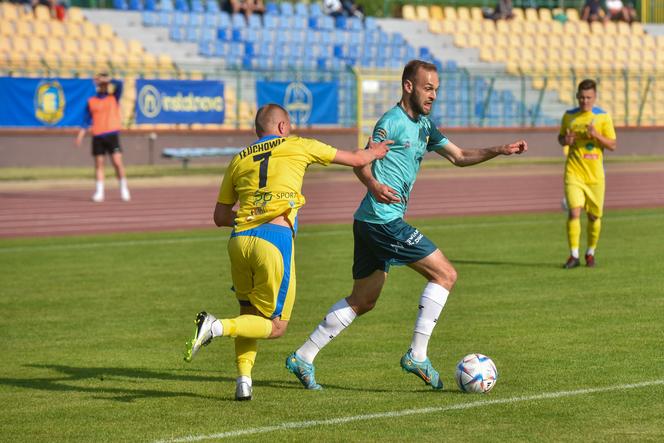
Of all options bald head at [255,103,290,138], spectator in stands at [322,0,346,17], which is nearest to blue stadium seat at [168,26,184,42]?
spectator in stands at [322,0,346,17]

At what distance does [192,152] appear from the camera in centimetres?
3288

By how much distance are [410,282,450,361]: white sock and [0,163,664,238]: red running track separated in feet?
40.0

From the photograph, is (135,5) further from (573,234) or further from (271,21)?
(573,234)

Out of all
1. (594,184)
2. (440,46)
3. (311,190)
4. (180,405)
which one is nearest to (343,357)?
(180,405)

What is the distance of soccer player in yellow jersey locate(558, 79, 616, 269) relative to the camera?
14.4 metres

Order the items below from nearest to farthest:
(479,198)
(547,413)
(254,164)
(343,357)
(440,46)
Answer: (547,413)
(254,164)
(343,357)
(479,198)
(440,46)

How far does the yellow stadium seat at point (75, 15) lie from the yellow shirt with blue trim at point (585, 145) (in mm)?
24772

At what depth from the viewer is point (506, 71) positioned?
4109 cm

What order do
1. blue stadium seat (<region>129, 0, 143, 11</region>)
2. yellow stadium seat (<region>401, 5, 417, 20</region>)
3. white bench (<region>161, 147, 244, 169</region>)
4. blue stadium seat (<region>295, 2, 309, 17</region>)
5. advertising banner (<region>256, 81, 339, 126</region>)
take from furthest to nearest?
yellow stadium seat (<region>401, 5, 417, 20</region>) → blue stadium seat (<region>295, 2, 309, 17</region>) → blue stadium seat (<region>129, 0, 143, 11</region>) → advertising banner (<region>256, 81, 339, 126</region>) → white bench (<region>161, 147, 244, 169</region>)

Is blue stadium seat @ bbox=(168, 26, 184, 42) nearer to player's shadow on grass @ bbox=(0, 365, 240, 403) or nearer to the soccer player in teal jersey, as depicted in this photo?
player's shadow on grass @ bbox=(0, 365, 240, 403)

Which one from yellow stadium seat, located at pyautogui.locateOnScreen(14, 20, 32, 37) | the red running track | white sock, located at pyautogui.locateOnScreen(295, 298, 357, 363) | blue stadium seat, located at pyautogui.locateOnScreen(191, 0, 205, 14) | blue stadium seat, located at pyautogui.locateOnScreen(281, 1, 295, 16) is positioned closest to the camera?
white sock, located at pyautogui.locateOnScreen(295, 298, 357, 363)

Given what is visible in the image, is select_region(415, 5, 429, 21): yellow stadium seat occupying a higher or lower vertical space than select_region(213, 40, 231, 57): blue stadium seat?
higher

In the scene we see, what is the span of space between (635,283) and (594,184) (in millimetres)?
1985

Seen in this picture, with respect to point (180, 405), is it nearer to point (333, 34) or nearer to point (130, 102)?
point (130, 102)
